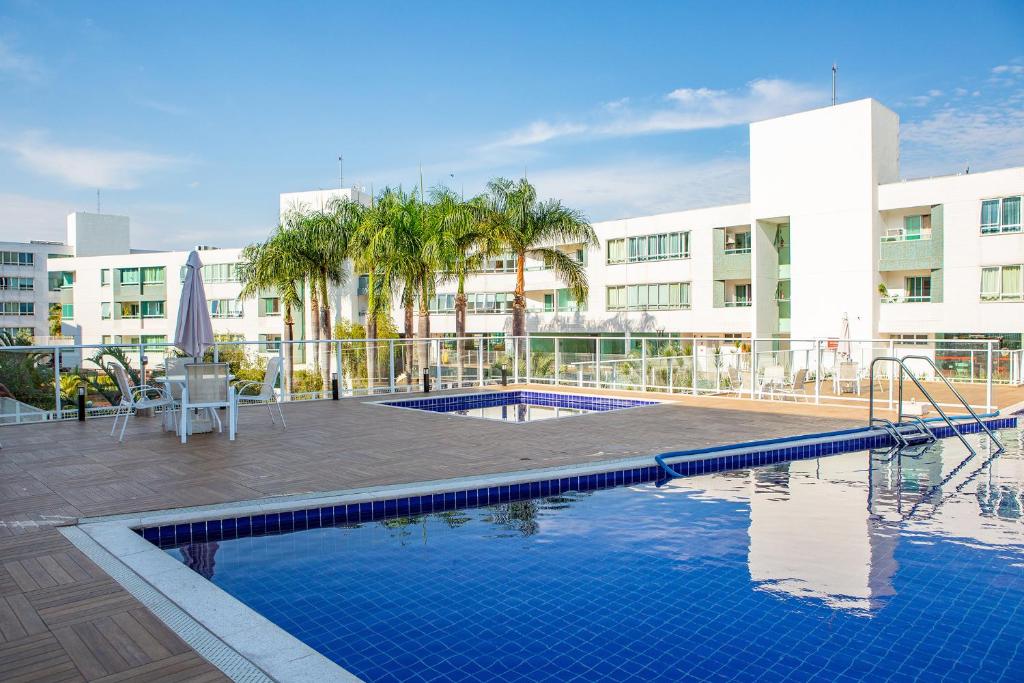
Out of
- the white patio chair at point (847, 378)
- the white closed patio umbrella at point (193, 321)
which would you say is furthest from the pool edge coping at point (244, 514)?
the white patio chair at point (847, 378)

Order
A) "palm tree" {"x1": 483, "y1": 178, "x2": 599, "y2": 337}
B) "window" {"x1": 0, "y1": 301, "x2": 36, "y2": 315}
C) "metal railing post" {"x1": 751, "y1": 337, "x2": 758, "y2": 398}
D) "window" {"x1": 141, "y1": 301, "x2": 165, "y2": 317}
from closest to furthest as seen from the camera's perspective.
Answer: "metal railing post" {"x1": 751, "y1": 337, "x2": 758, "y2": 398}, "palm tree" {"x1": 483, "y1": 178, "x2": 599, "y2": 337}, "window" {"x1": 141, "y1": 301, "x2": 165, "y2": 317}, "window" {"x1": 0, "y1": 301, "x2": 36, "y2": 315}

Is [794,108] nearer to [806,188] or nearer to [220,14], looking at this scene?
[806,188]

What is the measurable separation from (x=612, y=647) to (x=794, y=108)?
3123 cm

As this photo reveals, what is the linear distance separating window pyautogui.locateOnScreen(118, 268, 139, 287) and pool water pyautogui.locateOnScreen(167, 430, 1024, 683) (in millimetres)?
55047

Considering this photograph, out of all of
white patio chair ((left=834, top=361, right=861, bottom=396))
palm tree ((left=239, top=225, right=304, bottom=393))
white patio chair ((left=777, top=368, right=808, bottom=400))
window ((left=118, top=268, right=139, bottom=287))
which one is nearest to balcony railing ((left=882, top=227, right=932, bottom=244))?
white patio chair ((left=834, top=361, right=861, bottom=396))

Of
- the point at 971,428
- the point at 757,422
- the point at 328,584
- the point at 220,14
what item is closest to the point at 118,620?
the point at 328,584

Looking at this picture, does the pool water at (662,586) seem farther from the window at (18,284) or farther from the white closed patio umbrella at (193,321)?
the window at (18,284)

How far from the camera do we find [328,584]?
4777 mm

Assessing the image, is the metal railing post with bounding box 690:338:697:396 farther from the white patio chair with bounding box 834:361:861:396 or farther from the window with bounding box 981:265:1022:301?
the window with bounding box 981:265:1022:301

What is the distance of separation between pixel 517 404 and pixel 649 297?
2225cm

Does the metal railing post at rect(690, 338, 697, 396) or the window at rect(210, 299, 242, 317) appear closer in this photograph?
the metal railing post at rect(690, 338, 697, 396)

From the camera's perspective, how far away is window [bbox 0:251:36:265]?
62000mm

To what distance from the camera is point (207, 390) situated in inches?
378

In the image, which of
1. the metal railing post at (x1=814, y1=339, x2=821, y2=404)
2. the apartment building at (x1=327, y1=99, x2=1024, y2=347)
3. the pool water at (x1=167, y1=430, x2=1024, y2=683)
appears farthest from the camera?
the apartment building at (x1=327, y1=99, x2=1024, y2=347)
